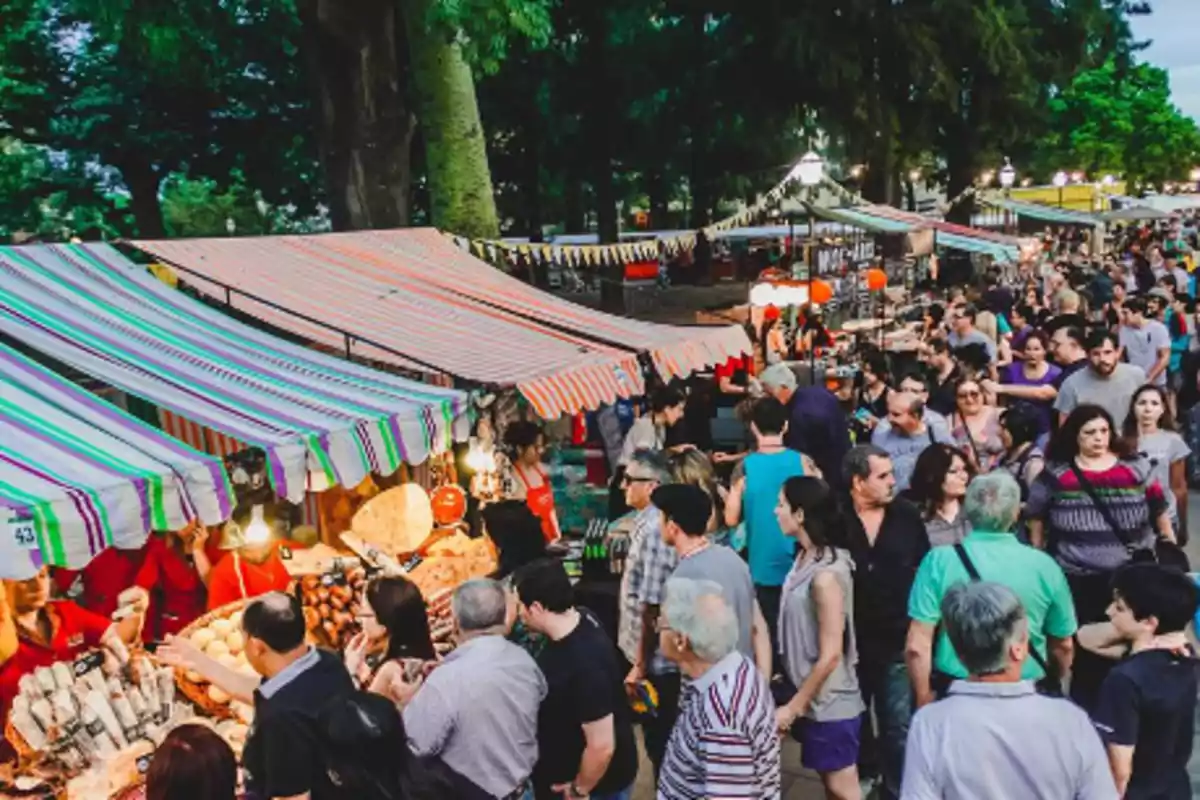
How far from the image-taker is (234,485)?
16.3 feet

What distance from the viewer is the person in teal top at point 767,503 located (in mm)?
5563

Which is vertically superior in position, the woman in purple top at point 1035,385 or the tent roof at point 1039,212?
the tent roof at point 1039,212

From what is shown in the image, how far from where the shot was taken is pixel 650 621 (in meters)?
4.91

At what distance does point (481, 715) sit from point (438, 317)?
4.47 metres

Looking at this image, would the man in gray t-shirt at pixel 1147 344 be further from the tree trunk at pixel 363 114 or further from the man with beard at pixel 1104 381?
the tree trunk at pixel 363 114

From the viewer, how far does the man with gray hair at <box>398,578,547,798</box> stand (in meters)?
3.57

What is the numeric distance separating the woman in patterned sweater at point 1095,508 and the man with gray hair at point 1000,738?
2.27m

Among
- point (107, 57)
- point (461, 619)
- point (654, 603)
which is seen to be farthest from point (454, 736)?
point (107, 57)

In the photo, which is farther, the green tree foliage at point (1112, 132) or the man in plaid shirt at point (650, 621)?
the green tree foliage at point (1112, 132)

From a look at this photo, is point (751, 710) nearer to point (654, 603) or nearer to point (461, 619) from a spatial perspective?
point (461, 619)

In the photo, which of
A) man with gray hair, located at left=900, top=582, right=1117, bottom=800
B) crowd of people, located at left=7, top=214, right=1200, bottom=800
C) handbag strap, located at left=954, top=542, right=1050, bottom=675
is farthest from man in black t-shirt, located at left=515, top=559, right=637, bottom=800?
A: handbag strap, located at left=954, top=542, right=1050, bottom=675

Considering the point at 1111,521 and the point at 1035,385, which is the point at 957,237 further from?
the point at 1111,521

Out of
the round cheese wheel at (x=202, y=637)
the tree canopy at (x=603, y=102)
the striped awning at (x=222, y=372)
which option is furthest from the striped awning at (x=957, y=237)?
the round cheese wheel at (x=202, y=637)

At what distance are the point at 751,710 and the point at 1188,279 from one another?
18821mm
